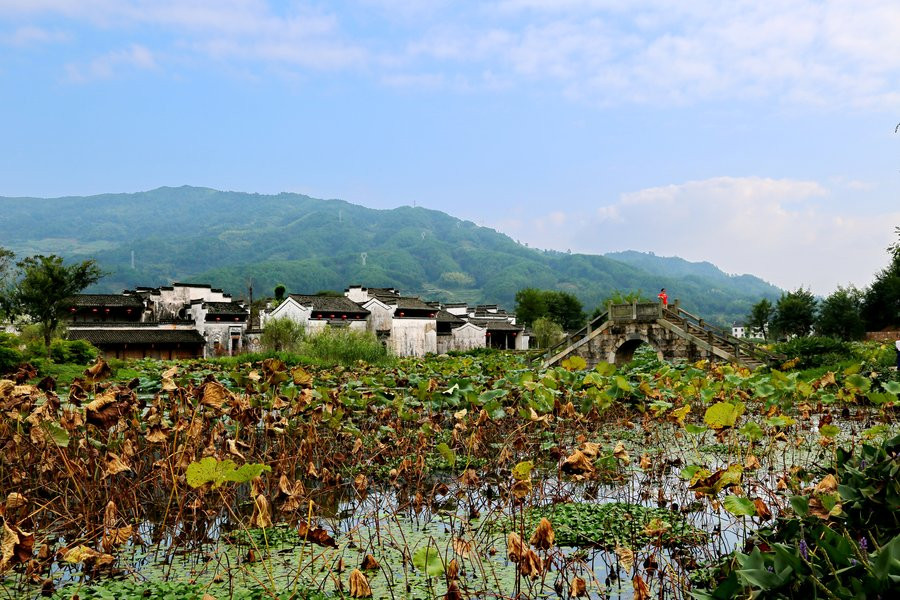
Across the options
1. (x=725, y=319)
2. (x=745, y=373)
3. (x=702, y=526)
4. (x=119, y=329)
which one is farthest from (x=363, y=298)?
(x=725, y=319)

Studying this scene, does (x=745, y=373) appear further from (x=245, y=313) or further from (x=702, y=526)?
(x=245, y=313)

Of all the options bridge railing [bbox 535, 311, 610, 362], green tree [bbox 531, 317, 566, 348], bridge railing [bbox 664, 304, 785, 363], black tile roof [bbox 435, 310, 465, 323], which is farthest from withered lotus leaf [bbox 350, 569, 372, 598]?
green tree [bbox 531, 317, 566, 348]

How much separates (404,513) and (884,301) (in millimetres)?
41760

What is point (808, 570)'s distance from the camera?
2484 mm

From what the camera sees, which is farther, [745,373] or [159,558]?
[745,373]

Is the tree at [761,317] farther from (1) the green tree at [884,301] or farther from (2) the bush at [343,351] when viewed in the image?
(2) the bush at [343,351]

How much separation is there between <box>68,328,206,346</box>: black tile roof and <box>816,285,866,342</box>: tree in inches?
1463

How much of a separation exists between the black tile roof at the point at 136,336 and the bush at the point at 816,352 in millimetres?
32272

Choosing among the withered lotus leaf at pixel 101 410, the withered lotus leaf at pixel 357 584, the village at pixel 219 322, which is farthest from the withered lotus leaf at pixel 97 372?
the village at pixel 219 322

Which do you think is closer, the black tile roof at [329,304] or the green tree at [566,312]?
the black tile roof at [329,304]

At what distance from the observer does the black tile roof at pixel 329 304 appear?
41447 millimetres

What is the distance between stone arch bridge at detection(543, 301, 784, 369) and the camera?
20703mm

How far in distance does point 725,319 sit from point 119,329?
485 feet

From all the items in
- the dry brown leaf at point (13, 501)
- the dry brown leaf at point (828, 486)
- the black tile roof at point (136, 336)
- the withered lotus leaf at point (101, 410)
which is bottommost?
the black tile roof at point (136, 336)
